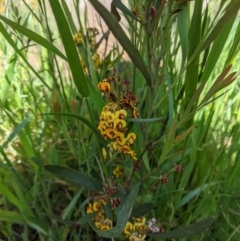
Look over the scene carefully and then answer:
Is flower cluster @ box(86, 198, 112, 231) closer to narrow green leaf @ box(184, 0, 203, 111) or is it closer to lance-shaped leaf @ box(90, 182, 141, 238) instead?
lance-shaped leaf @ box(90, 182, 141, 238)

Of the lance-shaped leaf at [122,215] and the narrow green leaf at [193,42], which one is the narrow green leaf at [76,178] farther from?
the narrow green leaf at [193,42]

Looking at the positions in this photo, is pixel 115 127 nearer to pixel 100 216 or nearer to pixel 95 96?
pixel 95 96

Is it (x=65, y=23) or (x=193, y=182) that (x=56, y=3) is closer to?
(x=65, y=23)

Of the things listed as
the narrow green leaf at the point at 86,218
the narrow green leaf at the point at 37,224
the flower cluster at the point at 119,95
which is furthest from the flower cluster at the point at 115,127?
the narrow green leaf at the point at 37,224

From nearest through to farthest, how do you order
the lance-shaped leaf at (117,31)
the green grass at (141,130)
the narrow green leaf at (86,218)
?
the lance-shaped leaf at (117,31) → the green grass at (141,130) → the narrow green leaf at (86,218)

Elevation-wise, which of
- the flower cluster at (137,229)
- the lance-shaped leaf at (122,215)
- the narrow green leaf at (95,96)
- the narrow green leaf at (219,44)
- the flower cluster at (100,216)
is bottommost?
the flower cluster at (137,229)

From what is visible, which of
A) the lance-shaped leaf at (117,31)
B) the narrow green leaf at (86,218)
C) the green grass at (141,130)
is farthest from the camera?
the narrow green leaf at (86,218)

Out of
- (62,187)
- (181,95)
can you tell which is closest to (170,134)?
(181,95)
